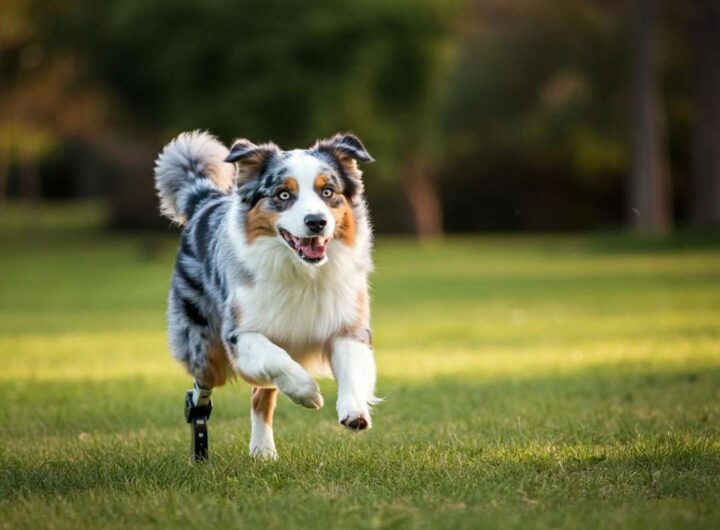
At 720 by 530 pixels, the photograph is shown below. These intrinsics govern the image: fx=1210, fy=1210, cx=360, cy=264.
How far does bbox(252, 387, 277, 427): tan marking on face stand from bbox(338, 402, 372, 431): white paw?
1485 millimetres

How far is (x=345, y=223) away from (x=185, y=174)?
1836mm

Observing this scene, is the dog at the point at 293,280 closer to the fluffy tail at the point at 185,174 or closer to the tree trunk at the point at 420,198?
the fluffy tail at the point at 185,174

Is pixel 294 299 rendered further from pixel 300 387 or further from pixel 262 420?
pixel 262 420

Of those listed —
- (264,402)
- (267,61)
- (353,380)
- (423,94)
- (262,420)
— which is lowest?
(262,420)

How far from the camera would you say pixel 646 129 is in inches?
1481

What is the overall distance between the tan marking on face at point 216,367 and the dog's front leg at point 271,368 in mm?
559

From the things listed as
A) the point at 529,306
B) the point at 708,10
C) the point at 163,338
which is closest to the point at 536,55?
the point at 708,10

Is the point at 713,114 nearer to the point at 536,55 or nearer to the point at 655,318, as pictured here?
the point at 536,55

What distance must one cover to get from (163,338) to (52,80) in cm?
2959

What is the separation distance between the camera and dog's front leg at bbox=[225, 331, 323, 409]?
6.73m

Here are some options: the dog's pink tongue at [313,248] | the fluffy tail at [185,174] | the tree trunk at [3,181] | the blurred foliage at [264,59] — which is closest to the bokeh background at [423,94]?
the blurred foliage at [264,59]

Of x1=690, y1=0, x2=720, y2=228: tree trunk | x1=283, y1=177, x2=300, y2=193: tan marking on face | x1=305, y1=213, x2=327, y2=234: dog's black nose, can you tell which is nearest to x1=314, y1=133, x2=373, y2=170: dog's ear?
x1=283, y1=177, x2=300, y2=193: tan marking on face

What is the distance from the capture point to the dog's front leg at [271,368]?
22.1 feet

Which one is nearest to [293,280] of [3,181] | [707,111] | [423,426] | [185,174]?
[185,174]
